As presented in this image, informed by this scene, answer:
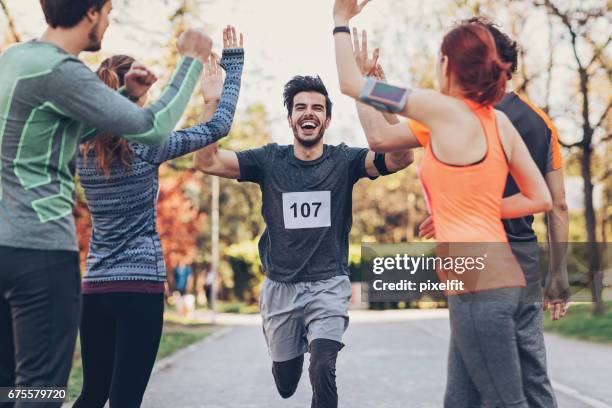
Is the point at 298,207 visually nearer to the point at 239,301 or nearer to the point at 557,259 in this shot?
the point at 557,259

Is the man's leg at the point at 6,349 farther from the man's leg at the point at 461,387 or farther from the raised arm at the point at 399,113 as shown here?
the man's leg at the point at 461,387

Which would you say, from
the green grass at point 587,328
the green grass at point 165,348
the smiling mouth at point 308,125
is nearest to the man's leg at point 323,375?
the smiling mouth at point 308,125

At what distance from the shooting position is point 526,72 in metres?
25.2

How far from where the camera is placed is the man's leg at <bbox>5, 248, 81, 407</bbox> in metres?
3.20

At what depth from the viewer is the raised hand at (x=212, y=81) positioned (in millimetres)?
5289

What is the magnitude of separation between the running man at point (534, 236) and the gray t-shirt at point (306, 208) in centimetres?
150

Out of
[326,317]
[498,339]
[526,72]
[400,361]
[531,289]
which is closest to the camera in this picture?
[498,339]

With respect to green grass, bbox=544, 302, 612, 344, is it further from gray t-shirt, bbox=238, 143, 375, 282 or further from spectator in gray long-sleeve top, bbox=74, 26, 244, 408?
spectator in gray long-sleeve top, bbox=74, 26, 244, 408

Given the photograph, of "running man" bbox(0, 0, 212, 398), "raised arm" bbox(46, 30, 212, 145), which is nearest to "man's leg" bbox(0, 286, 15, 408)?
"running man" bbox(0, 0, 212, 398)

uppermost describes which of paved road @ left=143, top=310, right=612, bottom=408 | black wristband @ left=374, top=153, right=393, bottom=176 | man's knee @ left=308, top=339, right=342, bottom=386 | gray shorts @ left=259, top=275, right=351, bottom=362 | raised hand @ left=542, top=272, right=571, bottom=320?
black wristband @ left=374, top=153, right=393, bottom=176

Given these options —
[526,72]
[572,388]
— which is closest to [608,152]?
[526,72]

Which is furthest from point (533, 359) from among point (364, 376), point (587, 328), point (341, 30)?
point (587, 328)

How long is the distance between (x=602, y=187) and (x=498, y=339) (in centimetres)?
4791

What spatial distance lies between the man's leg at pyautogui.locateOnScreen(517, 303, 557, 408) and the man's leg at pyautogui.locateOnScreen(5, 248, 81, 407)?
5.98ft
